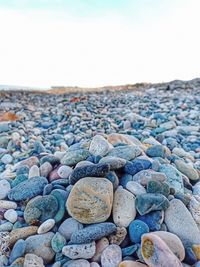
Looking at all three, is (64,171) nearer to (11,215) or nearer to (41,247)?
(11,215)

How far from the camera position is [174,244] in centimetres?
171

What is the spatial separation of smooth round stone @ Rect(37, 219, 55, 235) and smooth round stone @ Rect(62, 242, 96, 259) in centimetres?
17

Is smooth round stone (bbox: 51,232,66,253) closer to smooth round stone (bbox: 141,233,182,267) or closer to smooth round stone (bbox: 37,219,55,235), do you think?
smooth round stone (bbox: 37,219,55,235)

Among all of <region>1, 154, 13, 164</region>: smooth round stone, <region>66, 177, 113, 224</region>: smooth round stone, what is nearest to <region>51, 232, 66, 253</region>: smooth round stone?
<region>66, 177, 113, 224</region>: smooth round stone

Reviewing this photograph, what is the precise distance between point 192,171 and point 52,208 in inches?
44.7

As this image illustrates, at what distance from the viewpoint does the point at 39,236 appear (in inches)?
71.9

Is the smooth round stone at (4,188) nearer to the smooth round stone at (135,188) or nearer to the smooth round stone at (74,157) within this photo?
A: the smooth round stone at (74,157)

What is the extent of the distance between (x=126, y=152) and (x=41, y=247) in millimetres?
843

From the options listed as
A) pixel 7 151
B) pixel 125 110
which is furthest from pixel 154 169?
pixel 125 110

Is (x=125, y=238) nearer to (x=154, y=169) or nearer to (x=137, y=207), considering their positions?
(x=137, y=207)

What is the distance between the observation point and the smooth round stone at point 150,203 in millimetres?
1851

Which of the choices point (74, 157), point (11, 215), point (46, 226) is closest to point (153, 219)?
point (46, 226)

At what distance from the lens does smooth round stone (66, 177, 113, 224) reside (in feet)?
5.97

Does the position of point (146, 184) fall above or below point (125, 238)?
above
